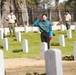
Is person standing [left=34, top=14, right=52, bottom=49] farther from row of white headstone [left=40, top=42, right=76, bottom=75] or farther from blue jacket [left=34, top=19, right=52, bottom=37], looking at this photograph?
row of white headstone [left=40, top=42, right=76, bottom=75]

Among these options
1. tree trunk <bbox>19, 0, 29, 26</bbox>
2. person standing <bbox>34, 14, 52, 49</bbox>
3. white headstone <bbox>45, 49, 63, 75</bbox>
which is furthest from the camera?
tree trunk <bbox>19, 0, 29, 26</bbox>

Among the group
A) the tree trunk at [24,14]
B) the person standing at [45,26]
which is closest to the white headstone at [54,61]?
the person standing at [45,26]

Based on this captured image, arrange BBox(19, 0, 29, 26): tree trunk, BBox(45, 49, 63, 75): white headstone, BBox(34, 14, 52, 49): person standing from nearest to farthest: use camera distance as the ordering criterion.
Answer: BBox(45, 49, 63, 75): white headstone, BBox(34, 14, 52, 49): person standing, BBox(19, 0, 29, 26): tree trunk

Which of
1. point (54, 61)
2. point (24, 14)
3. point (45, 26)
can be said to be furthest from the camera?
point (24, 14)

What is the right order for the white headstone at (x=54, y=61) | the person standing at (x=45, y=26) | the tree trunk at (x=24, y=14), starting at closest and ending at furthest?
the white headstone at (x=54, y=61)
the person standing at (x=45, y=26)
the tree trunk at (x=24, y=14)

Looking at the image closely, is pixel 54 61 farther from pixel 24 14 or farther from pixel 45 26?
pixel 24 14

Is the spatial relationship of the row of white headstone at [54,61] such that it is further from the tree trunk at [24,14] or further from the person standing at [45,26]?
the tree trunk at [24,14]

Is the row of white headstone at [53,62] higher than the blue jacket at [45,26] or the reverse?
the reverse

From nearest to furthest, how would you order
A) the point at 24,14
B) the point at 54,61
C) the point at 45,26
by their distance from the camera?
1. the point at 54,61
2. the point at 45,26
3. the point at 24,14

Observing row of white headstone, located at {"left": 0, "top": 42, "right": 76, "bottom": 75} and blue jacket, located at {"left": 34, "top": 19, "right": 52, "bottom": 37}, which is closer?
row of white headstone, located at {"left": 0, "top": 42, "right": 76, "bottom": 75}

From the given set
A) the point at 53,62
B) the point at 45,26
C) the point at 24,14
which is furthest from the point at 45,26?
the point at 24,14

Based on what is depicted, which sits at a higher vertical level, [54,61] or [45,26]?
[45,26]

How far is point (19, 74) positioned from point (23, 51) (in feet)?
18.4

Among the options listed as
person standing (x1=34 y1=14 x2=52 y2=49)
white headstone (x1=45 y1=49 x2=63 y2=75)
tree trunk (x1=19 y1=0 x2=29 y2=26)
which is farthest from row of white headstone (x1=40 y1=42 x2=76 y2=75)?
tree trunk (x1=19 y1=0 x2=29 y2=26)
